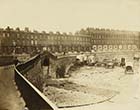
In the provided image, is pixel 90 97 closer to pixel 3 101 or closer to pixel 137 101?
pixel 137 101

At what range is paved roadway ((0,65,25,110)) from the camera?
1.69 meters

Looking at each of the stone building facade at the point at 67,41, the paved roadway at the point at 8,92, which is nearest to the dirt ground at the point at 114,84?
the stone building facade at the point at 67,41

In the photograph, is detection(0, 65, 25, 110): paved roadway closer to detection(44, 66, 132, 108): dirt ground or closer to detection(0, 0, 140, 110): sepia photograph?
detection(0, 0, 140, 110): sepia photograph

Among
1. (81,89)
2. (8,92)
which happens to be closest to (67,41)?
(81,89)

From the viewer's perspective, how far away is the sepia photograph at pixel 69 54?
5.62ft

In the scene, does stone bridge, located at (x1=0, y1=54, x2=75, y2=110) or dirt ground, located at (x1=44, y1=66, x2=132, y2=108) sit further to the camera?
dirt ground, located at (x1=44, y1=66, x2=132, y2=108)

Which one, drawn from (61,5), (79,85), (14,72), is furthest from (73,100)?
(61,5)

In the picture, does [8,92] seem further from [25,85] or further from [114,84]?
[114,84]

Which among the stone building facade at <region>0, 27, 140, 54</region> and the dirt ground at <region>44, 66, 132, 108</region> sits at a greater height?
the stone building facade at <region>0, 27, 140, 54</region>

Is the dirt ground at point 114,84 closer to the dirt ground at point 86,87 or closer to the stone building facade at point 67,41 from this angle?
the dirt ground at point 86,87

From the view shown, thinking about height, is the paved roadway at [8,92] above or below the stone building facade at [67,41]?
below

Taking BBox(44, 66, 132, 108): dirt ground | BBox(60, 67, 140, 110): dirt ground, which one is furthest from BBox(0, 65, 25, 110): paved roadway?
BBox(60, 67, 140, 110): dirt ground

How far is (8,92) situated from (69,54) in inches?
14.4

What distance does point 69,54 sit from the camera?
1.83m
